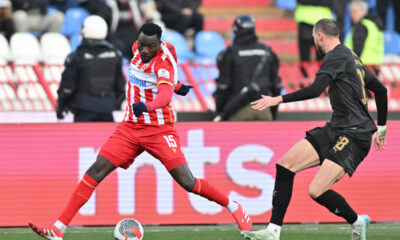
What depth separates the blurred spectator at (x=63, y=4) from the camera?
17.8 m

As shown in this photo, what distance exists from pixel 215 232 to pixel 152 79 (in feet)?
7.39

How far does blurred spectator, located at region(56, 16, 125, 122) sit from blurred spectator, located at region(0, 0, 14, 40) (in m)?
4.60

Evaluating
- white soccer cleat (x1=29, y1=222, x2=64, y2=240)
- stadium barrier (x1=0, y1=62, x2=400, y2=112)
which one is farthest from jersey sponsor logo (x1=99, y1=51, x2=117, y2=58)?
white soccer cleat (x1=29, y1=222, x2=64, y2=240)

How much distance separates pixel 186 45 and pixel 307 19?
8.51 ft

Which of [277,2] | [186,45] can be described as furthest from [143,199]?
[277,2]

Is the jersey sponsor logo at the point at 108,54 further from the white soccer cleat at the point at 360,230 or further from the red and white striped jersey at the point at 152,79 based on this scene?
the white soccer cleat at the point at 360,230

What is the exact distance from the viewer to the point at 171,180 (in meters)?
11.8

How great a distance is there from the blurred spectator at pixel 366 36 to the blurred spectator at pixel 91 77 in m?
4.29

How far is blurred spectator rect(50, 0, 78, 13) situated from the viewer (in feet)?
58.5

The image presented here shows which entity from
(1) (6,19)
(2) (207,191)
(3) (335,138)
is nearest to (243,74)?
(2) (207,191)

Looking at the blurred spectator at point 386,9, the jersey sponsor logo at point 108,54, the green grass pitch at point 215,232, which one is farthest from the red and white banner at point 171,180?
the blurred spectator at point 386,9

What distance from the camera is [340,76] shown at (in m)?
9.16

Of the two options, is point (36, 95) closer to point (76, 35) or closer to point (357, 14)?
point (76, 35)

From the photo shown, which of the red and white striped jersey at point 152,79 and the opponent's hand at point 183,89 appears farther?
the opponent's hand at point 183,89
